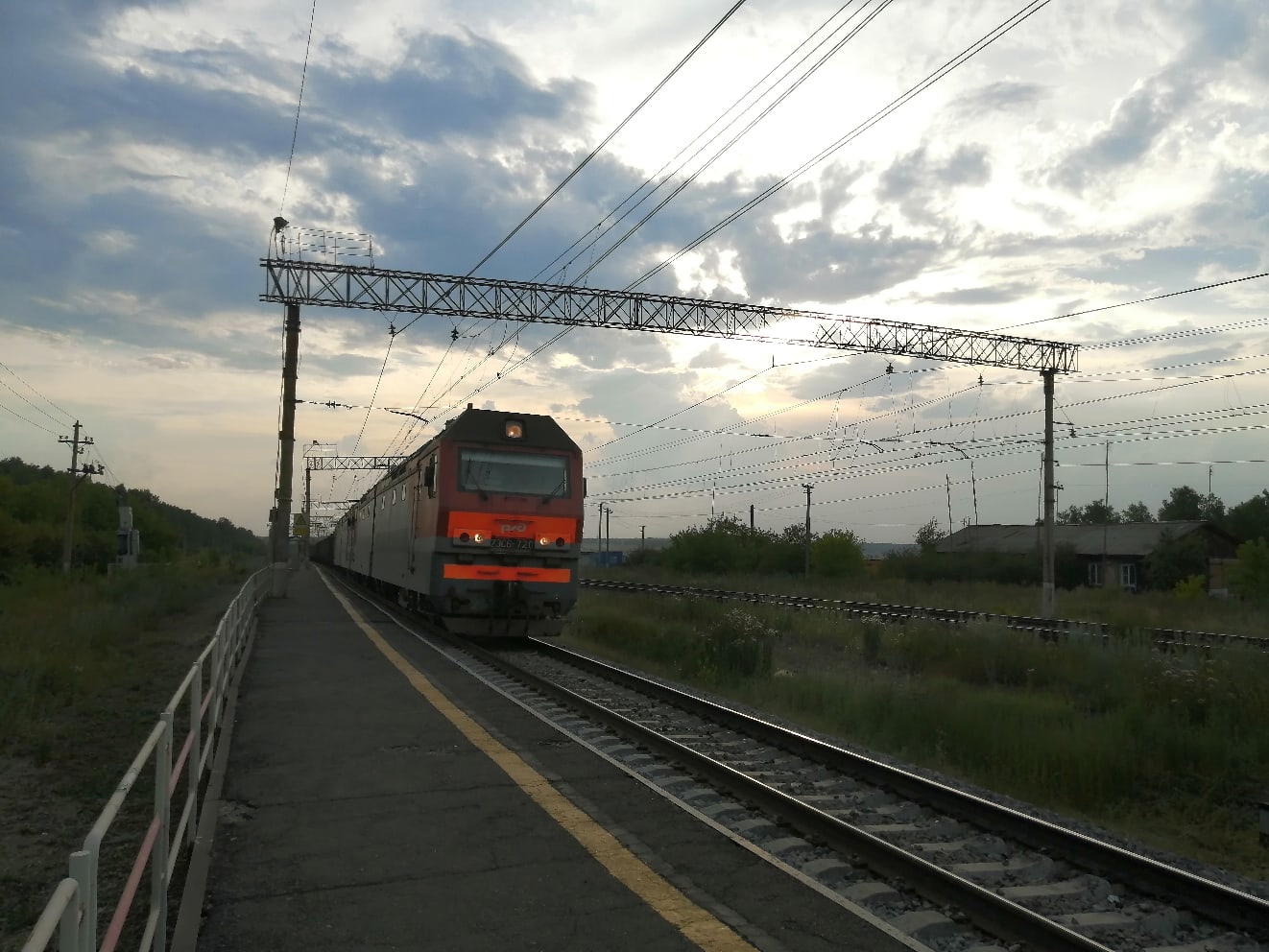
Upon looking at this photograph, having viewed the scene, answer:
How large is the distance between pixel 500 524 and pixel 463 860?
11.0m

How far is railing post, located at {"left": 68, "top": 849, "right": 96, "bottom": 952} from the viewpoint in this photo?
243 centimetres

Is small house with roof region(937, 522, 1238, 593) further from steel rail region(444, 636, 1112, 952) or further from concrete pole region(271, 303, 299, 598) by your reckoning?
steel rail region(444, 636, 1112, 952)

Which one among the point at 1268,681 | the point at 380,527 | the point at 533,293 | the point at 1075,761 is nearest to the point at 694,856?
the point at 1075,761

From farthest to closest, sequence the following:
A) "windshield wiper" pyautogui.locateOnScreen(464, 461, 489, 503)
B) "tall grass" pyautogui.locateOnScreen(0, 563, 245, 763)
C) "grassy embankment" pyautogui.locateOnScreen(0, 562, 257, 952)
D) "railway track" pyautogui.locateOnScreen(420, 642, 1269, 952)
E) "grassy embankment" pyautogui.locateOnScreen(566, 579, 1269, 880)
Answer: "windshield wiper" pyautogui.locateOnScreen(464, 461, 489, 503) → "tall grass" pyautogui.locateOnScreen(0, 563, 245, 763) → "grassy embankment" pyautogui.locateOnScreen(566, 579, 1269, 880) → "grassy embankment" pyautogui.locateOnScreen(0, 562, 257, 952) → "railway track" pyautogui.locateOnScreen(420, 642, 1269, 952)

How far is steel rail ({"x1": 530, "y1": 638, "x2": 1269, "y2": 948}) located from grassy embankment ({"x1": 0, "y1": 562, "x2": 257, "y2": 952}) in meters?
5.32

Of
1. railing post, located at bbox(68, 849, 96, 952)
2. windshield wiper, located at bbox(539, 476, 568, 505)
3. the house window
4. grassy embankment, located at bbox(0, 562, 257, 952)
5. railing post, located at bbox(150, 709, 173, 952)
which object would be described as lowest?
grassy embankment, located at bbox(0, 562, 257, 952)

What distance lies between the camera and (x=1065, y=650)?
16406 mm

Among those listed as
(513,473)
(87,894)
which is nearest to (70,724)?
(513,473)

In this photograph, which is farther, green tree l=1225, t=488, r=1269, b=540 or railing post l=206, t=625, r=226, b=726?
green tree l=1225, t=488, r=1269, b=540

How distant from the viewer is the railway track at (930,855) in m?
4.93

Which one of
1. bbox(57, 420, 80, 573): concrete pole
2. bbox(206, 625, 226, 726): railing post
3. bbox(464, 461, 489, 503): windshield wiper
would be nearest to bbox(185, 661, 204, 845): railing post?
bbox(206, 625, 226, 726): railing post

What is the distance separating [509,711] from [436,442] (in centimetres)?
751

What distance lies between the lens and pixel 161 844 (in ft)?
14.3

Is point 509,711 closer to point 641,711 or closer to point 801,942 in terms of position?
point 641,711
